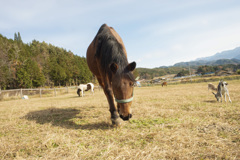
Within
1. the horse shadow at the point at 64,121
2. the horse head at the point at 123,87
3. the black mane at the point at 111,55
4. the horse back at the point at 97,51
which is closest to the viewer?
the horse head at the point at 123,87

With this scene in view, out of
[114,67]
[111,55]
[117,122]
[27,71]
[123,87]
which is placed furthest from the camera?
[27,71]

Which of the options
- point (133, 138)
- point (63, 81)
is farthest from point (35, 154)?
point (63, 81)

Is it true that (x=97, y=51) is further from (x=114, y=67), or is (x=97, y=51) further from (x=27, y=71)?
(x=27, y=71)

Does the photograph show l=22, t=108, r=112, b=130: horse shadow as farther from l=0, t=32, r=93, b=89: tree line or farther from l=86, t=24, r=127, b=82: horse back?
l=0, t=32, r=93, b=89: tree line

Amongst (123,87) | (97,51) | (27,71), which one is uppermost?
(27,71)

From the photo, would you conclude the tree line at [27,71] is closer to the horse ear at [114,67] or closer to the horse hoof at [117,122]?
the horse hoof at [117,122]

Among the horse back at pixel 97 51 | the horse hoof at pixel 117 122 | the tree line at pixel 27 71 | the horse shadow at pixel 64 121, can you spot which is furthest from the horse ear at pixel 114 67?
the tree line at pixel 27 71

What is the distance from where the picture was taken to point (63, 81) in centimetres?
5075

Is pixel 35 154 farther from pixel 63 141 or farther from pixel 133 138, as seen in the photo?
pixel 133 138

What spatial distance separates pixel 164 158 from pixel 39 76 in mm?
44397

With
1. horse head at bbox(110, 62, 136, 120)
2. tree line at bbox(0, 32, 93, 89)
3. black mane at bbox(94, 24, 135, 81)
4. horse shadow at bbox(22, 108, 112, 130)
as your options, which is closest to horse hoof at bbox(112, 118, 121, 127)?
horse shadow at bbox(22, 108, 112, 130)

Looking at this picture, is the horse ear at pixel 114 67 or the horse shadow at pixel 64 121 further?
the horse shadow at pixel 64 121

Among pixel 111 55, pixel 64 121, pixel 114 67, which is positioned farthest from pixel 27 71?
pixel 114 67

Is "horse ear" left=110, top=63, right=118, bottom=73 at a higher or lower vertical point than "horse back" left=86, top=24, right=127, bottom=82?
lower
